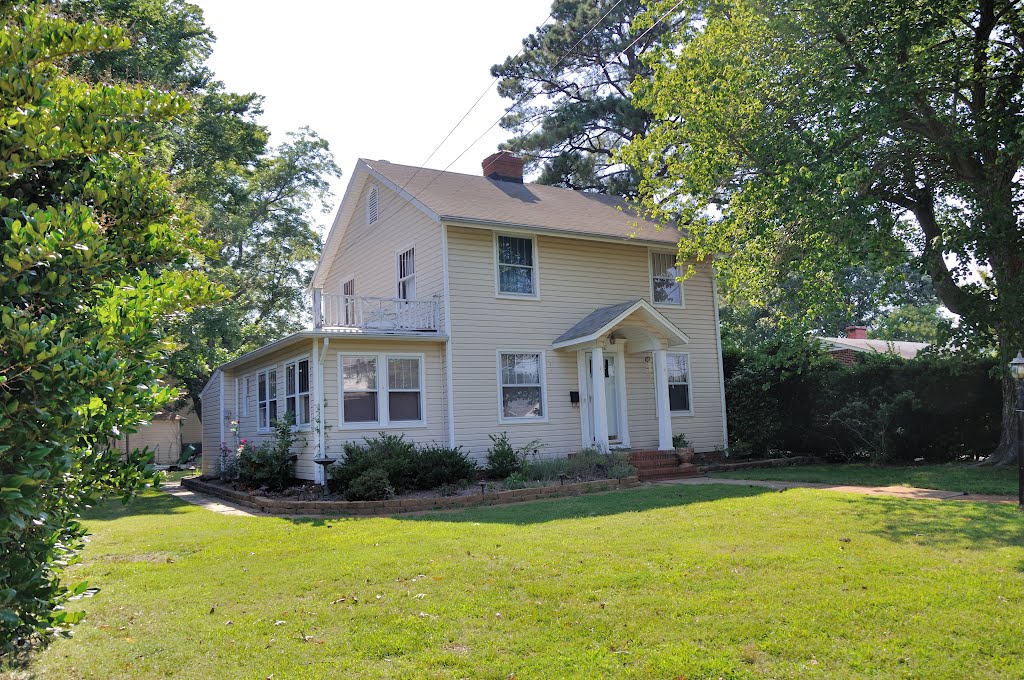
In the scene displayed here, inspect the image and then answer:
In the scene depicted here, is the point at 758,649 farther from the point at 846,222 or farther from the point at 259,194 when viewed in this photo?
the point at 259,194

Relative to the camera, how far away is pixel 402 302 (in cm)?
1658

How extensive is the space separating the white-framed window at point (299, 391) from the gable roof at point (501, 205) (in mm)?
4258

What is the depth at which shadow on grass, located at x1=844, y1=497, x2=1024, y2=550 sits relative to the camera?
7.52 meters

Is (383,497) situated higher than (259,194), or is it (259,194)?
(259,194)

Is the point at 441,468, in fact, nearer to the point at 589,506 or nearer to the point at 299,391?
the point at 589,506

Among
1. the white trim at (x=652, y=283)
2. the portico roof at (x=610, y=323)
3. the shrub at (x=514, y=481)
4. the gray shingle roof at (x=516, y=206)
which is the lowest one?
the shrub at (x=514, y=481)

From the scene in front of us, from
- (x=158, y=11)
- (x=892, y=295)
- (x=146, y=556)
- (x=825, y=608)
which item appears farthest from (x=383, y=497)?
(x=158, y=11)

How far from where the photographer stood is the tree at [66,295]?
344 cm

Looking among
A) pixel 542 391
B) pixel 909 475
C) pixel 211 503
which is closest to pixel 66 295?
pixel 211 503

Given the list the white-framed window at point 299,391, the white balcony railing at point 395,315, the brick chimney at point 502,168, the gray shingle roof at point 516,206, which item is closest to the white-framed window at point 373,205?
the gray shingle roof at point 516,206

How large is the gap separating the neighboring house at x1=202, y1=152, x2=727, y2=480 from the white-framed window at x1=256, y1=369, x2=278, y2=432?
6 cm

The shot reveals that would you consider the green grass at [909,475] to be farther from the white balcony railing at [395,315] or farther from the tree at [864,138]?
the white balcony railing at [395,315]

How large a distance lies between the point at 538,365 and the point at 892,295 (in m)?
8.44

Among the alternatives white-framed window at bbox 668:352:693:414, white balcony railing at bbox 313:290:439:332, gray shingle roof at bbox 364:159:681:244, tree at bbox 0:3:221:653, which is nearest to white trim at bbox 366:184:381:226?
gray shingle roof at bbox 364:159:681:244
